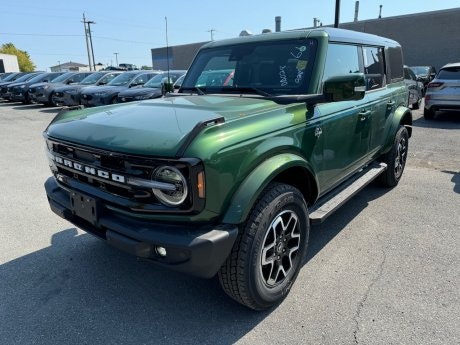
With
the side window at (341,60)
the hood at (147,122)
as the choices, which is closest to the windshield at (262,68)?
the side window at (341,60)

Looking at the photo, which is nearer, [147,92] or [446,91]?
[446,91]

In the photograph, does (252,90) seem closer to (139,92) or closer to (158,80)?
(139,92)

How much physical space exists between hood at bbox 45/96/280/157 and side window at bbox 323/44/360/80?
2.63ft

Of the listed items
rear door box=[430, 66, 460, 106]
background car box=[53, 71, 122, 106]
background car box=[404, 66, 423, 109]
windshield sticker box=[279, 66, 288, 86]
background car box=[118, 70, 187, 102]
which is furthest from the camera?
background car box=[53, 71, 122, 106]

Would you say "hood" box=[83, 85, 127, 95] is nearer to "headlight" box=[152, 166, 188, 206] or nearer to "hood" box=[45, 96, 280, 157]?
"hood" box=[45, 96, 280, 157]

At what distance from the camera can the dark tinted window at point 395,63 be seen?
4.92m

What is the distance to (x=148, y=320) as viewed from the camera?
2.57 m

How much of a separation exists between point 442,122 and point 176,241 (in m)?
11.2

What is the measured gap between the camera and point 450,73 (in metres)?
10.4

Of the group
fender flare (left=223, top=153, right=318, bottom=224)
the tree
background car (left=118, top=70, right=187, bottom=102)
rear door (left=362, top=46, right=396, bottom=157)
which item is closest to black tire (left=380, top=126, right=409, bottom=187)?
rear door (left=362, top=46, right=396, bottom=157)

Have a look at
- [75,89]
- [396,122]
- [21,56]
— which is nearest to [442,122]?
[396,122]

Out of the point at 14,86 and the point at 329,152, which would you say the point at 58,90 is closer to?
the point at 14,86

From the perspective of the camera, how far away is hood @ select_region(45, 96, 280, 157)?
2150 millimetres

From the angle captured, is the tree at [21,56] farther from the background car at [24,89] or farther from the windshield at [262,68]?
the windshield at [262,68]
